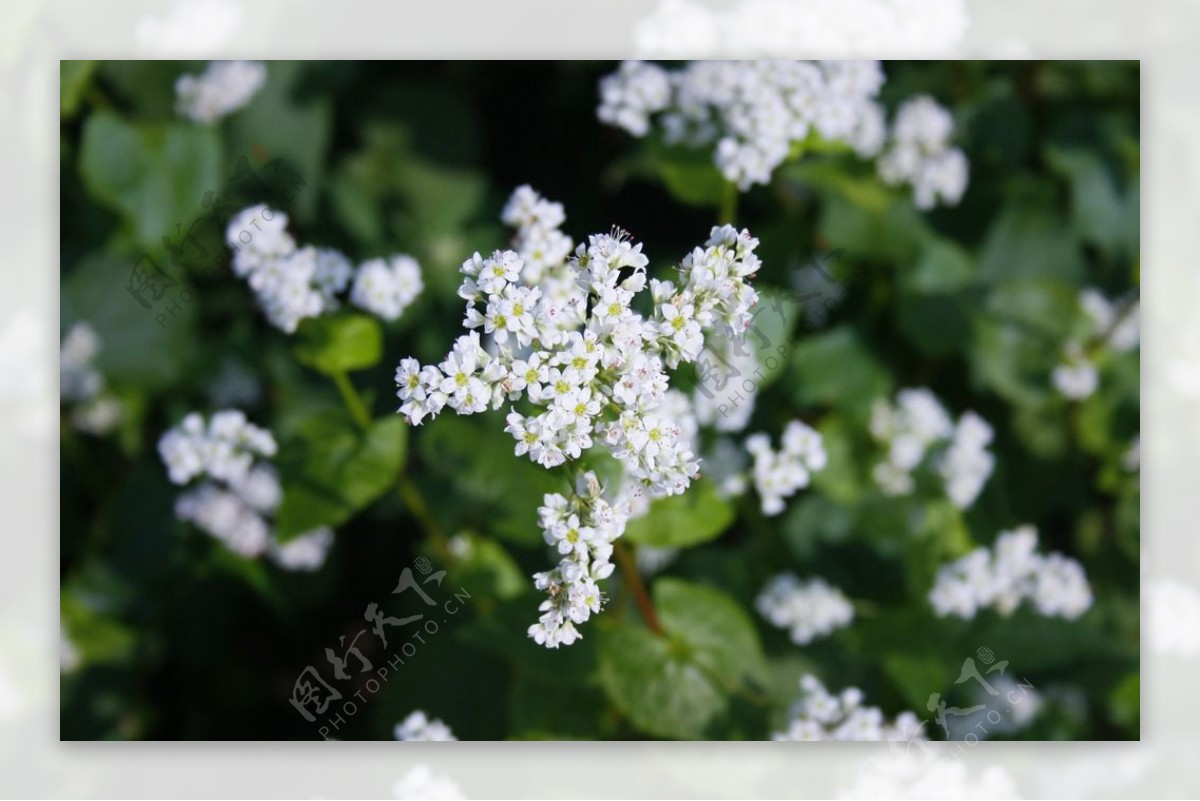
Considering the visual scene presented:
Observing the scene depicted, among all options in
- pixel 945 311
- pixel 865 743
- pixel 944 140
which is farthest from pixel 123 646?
pixel 944 140

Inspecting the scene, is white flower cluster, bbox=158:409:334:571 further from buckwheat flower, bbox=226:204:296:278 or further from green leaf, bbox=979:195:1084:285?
green leaf, bbox=979:195:1084:285

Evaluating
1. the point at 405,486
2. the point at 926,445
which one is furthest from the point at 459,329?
the point at 926,445

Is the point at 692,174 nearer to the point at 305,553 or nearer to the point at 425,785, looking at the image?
the point at 305,553

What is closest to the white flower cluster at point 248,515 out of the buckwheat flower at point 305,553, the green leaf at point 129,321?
the buckwheat flower at point 305,553

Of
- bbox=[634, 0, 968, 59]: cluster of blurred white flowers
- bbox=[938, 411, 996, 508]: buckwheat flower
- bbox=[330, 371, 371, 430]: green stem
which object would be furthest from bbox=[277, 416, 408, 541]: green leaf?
bbox=[938, 411, 996, 508]: buckwheat flower

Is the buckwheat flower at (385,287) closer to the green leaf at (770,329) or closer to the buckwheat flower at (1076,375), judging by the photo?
the green leaf at (770,329)
